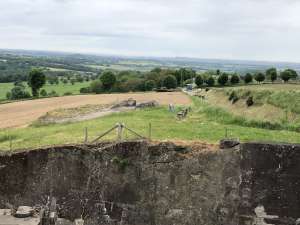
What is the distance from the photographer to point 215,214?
13984mm

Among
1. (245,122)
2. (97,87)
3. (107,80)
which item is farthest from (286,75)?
(245,122)

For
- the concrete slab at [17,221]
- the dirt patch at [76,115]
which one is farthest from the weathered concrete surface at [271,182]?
the dirt patch at [76,115]

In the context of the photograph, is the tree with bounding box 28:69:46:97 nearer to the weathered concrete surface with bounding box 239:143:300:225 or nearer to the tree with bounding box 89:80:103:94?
the tree with bounding box 89:80:103:94

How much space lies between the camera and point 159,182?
47.6ft

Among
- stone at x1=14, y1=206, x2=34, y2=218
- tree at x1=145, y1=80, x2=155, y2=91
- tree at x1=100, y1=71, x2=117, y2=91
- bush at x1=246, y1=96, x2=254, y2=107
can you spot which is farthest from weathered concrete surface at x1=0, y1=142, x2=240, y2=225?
tree at x1=100, y1=71, x2=117, y2=91

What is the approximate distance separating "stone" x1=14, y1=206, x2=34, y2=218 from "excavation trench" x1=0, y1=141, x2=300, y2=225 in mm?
801

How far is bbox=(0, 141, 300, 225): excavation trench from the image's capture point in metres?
13.8

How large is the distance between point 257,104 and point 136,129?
474 inches

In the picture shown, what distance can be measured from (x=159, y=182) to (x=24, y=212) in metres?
4.32

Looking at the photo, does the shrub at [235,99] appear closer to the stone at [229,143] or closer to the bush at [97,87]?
the stone at [229,143]

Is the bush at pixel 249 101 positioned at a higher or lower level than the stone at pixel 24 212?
higher

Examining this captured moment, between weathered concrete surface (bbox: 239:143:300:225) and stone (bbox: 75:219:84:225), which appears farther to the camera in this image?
stone (bbox: 75:219:84:225)

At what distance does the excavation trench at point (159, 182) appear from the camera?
45.1 ft

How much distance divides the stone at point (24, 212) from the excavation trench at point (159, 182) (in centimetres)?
80
